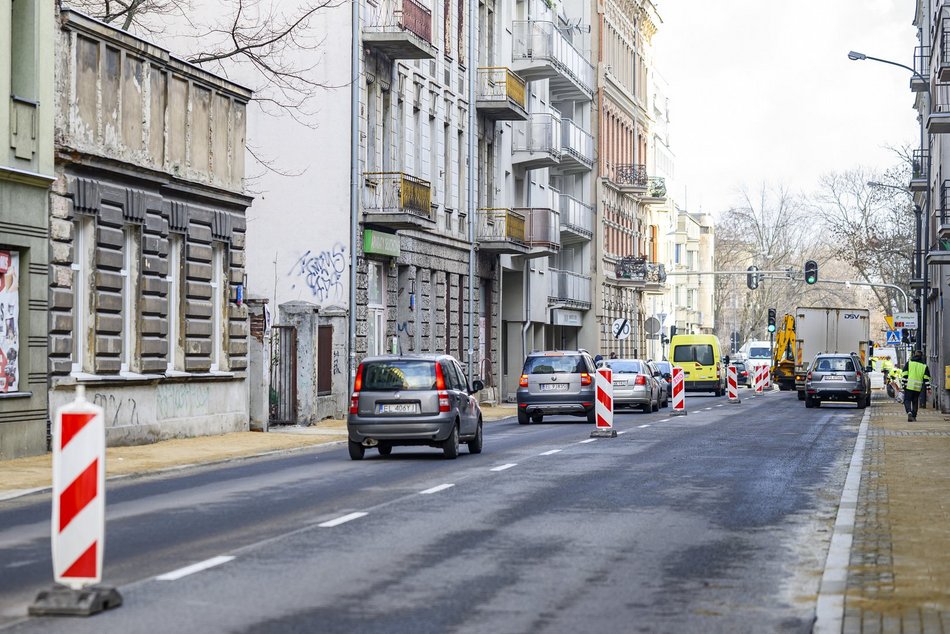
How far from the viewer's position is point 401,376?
79.2ft

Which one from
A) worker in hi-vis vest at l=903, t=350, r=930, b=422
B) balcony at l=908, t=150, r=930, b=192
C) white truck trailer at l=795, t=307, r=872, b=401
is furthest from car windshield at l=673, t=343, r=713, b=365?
worker in hi-vis vest at l=903, t=350, r=930, b=422

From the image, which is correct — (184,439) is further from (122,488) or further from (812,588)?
(812,588)

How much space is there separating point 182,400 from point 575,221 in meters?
39.3

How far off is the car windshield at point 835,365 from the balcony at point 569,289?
1450cm

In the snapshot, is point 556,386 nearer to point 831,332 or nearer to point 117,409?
point 117,409

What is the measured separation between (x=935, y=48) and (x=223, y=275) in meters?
24.7

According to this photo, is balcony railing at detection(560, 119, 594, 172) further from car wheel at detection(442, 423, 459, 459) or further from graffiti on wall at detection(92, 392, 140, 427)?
car wheel at detection(442, 423, 459, 459)

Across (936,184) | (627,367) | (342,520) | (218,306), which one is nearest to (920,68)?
Result: (936,184)

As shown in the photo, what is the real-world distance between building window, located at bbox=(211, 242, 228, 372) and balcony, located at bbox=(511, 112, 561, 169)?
26.8m

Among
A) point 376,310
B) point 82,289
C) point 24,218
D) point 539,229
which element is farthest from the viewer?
point 539,229

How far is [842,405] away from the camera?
55562 mm

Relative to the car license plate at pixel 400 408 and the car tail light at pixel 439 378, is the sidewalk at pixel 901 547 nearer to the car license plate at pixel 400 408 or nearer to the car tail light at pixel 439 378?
the car tail light at pixel 439 378

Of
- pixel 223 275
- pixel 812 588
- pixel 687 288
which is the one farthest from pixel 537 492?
pixel 687 288

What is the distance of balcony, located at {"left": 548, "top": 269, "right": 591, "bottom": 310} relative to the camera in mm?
64938
